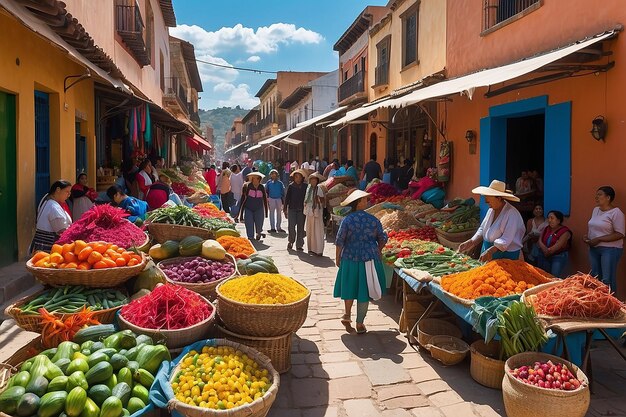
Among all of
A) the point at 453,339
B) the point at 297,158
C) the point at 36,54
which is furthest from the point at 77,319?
the point at 297,158

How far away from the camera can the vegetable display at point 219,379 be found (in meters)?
3.34

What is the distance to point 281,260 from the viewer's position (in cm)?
1008

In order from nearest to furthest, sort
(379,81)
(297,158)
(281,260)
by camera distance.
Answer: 1. (281,260)
2. (379,81)
3. (297,158)

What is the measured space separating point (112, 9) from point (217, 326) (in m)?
10.6

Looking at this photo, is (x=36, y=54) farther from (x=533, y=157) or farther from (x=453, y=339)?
(x=533, y=157)

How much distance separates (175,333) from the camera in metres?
3.92

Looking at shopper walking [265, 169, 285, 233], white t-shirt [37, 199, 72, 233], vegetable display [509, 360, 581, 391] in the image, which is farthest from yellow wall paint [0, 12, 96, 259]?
vegetable display [509, 360, 581, 391]

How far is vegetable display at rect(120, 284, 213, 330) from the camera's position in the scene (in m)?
4.04

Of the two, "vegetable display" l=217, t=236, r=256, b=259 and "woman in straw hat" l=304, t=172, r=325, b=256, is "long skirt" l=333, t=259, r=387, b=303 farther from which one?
"woman in straw hat" l=304, t=172, r=325, b=256

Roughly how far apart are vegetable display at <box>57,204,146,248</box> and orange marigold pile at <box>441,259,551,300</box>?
3.33 meters

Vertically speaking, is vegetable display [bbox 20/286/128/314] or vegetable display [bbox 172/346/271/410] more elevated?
vegetable display [bbox 20/286/128/314]

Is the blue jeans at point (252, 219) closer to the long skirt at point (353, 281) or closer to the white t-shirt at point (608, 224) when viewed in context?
the long skirt at point (353, 281)

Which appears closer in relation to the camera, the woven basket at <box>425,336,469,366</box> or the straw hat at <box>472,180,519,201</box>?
the woven basket at <box>425,336,469,366</box>

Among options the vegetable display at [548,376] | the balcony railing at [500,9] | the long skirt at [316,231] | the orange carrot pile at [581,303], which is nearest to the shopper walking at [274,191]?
the long skirt at [316,231]
